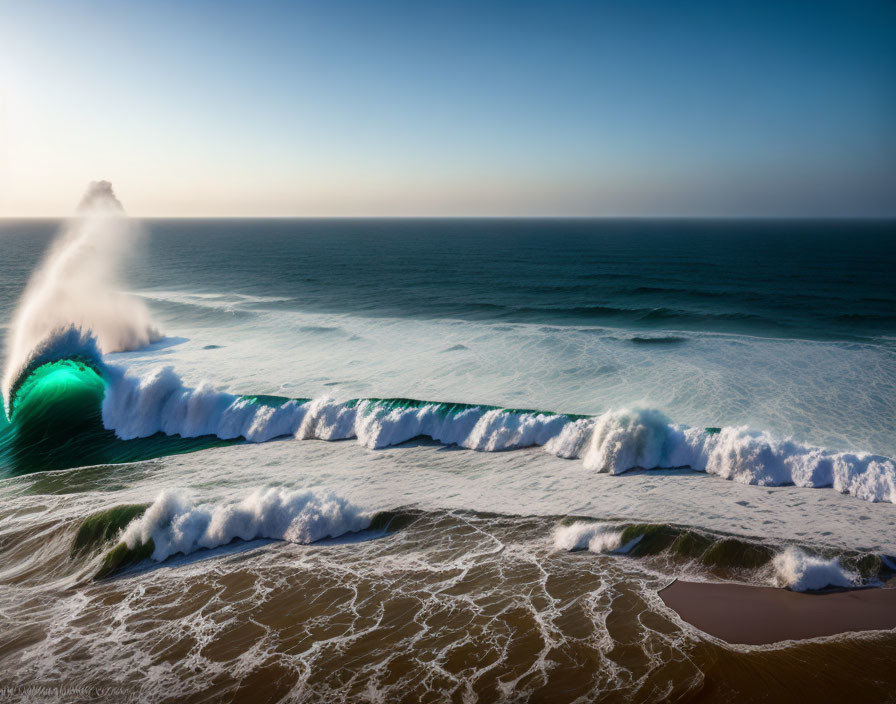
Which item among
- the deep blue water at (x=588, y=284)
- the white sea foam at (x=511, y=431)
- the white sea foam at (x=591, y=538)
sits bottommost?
the white sea foam at (x=591, y=538)

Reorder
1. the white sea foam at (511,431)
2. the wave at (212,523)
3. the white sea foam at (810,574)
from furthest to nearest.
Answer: the white sea foam at (511,431), the wave at (212,523), the white sea foam at (810,574)

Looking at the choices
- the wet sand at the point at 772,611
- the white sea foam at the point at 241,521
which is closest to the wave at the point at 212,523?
the white sea foam at the point at 241,521

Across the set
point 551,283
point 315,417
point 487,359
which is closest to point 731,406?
point 487,359

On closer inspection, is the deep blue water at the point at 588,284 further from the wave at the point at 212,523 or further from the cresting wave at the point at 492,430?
the wave at the point at 212,523

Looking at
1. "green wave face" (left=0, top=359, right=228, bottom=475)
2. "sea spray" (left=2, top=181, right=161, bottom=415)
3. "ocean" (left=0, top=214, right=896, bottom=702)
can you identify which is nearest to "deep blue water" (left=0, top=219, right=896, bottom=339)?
"ocean" (left=0, top=214, right=896, bottom=702)

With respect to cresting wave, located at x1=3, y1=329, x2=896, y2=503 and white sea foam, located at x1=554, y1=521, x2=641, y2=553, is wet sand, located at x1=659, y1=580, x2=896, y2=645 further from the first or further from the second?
cresting wave, located at x1=3, y1=329, x2=896, y2=503
